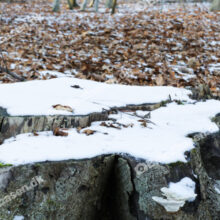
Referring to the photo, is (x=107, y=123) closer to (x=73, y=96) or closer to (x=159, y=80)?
(x=73, y=96)

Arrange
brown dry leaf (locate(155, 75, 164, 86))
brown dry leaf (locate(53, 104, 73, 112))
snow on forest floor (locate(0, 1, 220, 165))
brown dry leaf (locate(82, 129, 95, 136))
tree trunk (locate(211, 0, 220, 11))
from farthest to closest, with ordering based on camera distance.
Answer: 1. tree trunk (locate(211, 0, 220, 11))
2. brown dry leaf (locate(155, 75, 164, 86))
3. brown dry leaf (locate(53, 104, 73, 112))
4. brown dry leaf (locate(82, 129, 95, 136))
5. snow on forest floor (locate(0, 1, 220, 165))

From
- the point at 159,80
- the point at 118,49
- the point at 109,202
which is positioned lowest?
the point at 118,49

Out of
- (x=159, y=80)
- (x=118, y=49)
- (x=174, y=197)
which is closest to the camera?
(x=174, y=197)

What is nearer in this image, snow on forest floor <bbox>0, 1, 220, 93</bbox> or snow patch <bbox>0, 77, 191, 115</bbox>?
snow patch <bbox>0, 77, 191, 115</bbox>

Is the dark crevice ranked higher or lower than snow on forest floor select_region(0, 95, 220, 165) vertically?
lower

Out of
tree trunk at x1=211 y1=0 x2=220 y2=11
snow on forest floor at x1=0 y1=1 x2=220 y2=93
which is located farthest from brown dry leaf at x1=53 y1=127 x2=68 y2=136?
tree trunk at x1=211 y1=0 x2=220 y2=11

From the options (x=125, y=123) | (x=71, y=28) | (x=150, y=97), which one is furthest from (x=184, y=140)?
(x=71, y=28)

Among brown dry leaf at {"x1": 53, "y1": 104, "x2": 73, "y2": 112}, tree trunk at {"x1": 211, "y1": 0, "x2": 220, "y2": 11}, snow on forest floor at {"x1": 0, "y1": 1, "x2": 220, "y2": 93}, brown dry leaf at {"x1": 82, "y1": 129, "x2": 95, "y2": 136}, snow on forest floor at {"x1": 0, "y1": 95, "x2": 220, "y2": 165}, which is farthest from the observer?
tree trunk at {"x1": 211, "y1": 0, "x2": 220, "y2": 11}

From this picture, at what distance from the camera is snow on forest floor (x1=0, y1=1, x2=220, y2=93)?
518 cm

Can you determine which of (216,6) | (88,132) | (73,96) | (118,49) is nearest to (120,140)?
(88,132)

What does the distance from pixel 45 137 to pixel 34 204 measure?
53 centimetres

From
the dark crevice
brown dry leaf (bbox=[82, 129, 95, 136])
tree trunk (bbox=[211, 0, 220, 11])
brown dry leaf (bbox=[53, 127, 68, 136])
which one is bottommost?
tree trunk (bbox=[211, 0, 220, 11])

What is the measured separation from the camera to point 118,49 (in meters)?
6.87

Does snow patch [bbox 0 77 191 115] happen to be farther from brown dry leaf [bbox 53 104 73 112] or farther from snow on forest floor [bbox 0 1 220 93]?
snow on forest floor [bbox 0 1 220 93]
